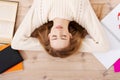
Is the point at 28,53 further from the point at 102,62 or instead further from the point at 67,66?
the point at 102,62

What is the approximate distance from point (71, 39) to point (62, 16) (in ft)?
0.38

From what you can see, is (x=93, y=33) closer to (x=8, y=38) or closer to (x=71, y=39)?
(x=71, y=39)

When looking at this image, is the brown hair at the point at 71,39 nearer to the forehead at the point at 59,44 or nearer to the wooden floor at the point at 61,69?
the forehead at the point at 59,44

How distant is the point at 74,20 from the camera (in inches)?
39.3

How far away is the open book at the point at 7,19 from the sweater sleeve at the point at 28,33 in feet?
0.18

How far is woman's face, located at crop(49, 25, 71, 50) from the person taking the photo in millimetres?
842

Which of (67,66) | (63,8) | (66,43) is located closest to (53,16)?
(63,8)

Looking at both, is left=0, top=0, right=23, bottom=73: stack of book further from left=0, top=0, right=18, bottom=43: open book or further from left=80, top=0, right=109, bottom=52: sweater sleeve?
left=80, top=0, right=109, bottom=52: sweater sleeve

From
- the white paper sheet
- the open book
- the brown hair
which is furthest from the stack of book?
the white paper sheet

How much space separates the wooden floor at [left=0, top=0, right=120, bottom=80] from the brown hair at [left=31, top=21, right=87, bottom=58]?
121mm

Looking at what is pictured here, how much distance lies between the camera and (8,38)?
105 cm

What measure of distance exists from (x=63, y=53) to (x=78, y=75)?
0.23 m

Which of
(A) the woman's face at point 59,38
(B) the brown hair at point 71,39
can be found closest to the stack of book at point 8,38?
(B) the brown hair at point 71,39

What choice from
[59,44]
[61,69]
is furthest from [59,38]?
[61,69]
